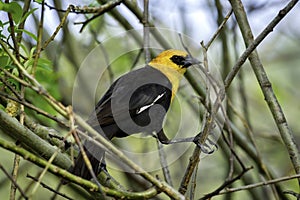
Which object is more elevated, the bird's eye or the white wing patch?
the bird's eye

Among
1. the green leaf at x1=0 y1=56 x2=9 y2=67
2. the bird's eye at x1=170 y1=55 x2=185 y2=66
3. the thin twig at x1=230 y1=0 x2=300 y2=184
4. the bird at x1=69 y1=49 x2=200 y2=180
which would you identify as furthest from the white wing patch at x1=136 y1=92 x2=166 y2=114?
the green leaf at x1=0 y1=56 x2=9 y2=67

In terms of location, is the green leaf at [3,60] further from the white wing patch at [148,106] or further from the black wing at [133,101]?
the white wing patch at [148,106]

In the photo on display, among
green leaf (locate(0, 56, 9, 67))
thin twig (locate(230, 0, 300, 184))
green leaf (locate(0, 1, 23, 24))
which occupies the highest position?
thin twig (locate(230, 0, 300, 184))

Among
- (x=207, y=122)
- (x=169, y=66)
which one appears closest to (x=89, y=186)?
(x=207, y=122)

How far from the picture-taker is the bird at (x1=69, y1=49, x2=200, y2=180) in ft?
10.9

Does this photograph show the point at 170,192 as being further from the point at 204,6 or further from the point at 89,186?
the point at 204,6

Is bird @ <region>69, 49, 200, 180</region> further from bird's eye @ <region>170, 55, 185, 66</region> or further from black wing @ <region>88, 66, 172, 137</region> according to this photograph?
bird's eye @ <region>170, 55, 185, 66</region>

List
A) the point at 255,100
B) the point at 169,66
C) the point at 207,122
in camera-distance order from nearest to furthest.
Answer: the point at 207,122
the point at 169,66
the point at 255,100

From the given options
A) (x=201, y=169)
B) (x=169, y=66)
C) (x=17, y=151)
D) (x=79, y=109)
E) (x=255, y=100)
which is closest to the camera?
(x=17, y=151)

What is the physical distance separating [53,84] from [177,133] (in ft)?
4.40

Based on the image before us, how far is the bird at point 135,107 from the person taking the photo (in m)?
3.31

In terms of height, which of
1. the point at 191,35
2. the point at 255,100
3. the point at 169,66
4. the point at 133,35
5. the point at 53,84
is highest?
the point at 255,100

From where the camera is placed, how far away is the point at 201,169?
6.78m

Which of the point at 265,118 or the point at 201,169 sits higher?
the point at 265,118
